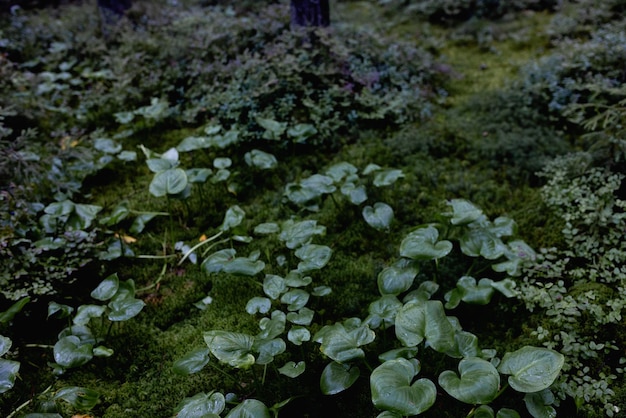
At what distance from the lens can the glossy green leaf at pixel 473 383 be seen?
5.74 ft

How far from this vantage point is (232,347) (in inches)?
80.0

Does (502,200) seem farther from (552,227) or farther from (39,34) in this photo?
(39,34)

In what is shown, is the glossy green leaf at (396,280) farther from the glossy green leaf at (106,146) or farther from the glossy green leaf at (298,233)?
the glossy green leaf at (106,146)

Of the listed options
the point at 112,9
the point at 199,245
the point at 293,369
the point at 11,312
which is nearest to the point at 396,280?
the point at 293,369

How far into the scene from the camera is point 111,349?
239 cm

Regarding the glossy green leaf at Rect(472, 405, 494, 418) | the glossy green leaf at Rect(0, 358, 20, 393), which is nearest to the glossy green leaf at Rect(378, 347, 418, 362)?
the glossy green leaf at Rect(472, 405, 494, 418)

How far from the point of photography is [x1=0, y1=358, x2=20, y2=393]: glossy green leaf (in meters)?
1.92

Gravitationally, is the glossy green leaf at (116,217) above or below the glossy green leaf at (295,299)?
above

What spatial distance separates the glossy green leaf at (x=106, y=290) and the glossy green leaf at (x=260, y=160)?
57.2 inches

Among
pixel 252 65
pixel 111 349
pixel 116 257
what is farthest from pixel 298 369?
pixel 252 65

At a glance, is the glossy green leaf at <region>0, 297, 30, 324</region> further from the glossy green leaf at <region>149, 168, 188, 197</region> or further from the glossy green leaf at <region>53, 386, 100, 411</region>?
the glossy green leaf at <region>149, 168, 188, 197</region>

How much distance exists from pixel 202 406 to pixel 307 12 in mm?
4318

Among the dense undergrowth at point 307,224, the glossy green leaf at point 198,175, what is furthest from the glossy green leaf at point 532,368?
the glossy green leaf at point 198,175

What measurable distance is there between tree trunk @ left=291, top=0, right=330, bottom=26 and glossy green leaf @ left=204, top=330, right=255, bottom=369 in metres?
3.87
